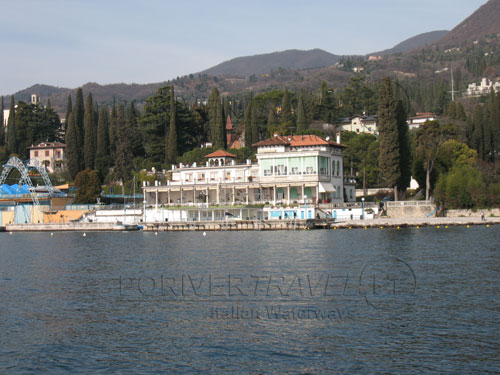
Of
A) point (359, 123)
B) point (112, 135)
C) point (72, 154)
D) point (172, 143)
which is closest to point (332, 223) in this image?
point (172, 143)

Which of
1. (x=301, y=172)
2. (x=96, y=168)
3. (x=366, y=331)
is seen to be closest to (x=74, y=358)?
(x=366, y=331)

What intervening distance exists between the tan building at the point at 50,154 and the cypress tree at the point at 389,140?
69739mm

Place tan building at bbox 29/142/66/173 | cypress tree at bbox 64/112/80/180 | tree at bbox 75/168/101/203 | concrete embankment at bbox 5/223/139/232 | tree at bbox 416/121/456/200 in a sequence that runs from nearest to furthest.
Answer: tree at bbox 416/121/456/200, concrete embankment at bbox 5/223/139/232, tree at bbox 75/168/101/203, cypress tree at bbox 64/112/80/180, tan building at bbox 29/142/66/173

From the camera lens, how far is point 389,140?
73.1 meters

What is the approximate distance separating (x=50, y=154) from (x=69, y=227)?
44.8m

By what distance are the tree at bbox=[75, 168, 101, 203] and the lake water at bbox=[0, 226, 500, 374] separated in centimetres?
4952

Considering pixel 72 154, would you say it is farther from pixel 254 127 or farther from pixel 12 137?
pixel 254 127

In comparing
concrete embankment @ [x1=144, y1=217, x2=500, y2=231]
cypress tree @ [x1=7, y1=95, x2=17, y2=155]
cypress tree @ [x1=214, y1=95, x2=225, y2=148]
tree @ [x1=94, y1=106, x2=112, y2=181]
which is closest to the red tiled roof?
cypress tree @ [x1=7, y1=95, x2=17, y2=155]

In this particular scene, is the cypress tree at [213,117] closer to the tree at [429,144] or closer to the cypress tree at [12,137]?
the tree at [429,144]

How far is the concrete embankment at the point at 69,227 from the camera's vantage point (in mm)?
81125

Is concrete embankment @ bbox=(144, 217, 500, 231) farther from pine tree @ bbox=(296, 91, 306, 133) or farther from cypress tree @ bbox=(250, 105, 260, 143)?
pine tree @ bbox=(296, 91, 306, 133)

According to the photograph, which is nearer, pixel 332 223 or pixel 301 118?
pixel 332 223

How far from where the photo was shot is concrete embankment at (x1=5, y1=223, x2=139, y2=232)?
8112 cm

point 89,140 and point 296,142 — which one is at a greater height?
point 89,140
